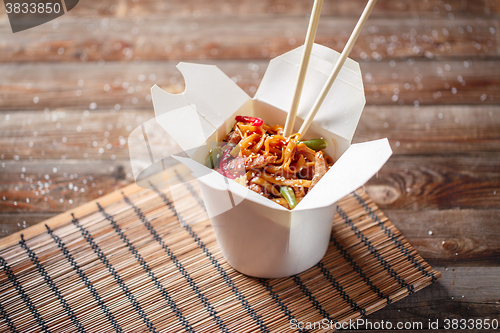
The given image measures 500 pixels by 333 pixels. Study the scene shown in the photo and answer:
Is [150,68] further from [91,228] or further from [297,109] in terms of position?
[297,109]

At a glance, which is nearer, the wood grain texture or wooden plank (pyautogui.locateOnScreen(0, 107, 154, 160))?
wooden plank (pyautogui.locateOnScreen(0, 107, 154, 160))

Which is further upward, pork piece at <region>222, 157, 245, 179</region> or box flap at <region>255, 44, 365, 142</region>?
box flap at <region>255, 44, 365, 142</region>

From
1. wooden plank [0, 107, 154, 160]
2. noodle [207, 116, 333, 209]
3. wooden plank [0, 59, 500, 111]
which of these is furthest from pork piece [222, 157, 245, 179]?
wooden plank [0, 59, 500, 111]

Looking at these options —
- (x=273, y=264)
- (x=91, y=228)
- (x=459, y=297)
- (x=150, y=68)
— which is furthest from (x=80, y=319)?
(x=150, y=68)

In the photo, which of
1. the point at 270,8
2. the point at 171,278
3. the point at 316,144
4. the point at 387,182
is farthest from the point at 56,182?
the point at 270,8

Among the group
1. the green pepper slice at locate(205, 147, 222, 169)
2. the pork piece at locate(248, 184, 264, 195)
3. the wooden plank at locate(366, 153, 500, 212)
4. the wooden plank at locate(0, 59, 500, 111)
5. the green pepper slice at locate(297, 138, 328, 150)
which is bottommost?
the wooden plank at locate(366, 153, 500, 212)

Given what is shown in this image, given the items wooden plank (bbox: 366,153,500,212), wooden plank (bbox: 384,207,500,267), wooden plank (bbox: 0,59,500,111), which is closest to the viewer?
wooden plank (bbox: 384,207,500,267)

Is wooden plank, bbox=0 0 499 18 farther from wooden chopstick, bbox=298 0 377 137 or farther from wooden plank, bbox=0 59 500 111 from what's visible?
wooden chopstick, bbox=298 0 377 137

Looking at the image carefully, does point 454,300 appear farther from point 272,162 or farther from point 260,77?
point 260,77
